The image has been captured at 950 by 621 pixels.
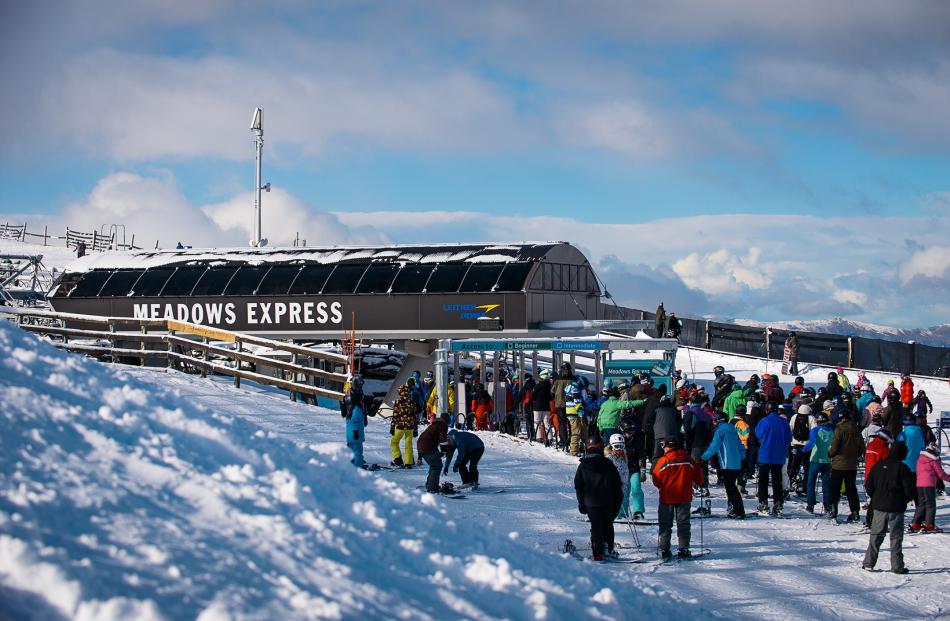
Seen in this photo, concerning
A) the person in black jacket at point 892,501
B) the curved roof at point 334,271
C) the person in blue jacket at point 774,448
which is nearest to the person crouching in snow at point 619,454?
the person in blue jacket at point 774,448

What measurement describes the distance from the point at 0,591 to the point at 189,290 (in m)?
26.6

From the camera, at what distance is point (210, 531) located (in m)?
6.62

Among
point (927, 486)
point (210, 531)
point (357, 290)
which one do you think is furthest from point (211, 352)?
point (210, 531)

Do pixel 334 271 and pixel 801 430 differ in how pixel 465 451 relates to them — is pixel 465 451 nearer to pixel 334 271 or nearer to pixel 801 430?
pixel 801 430

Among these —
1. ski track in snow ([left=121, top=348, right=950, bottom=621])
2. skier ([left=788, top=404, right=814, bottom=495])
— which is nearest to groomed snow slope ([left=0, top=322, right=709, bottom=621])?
ski track in snow ([left=121, top=348, right=950, bottom=621])

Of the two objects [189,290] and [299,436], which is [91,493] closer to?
[299,436]

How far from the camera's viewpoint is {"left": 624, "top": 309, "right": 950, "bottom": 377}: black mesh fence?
30.4m

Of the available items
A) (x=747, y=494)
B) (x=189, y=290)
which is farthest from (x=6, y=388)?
(x=189, y=290)

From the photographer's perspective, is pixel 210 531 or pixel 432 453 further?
pixel 432 453

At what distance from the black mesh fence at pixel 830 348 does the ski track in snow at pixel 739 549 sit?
14.5 meters

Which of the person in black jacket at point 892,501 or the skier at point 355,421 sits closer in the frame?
the person in black jacket at point 892,501

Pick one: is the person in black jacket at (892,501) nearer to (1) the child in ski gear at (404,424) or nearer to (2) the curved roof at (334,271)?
(1) the child in ski gear at (404,424)

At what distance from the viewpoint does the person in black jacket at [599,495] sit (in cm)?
1064

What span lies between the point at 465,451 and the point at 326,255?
682 inches
